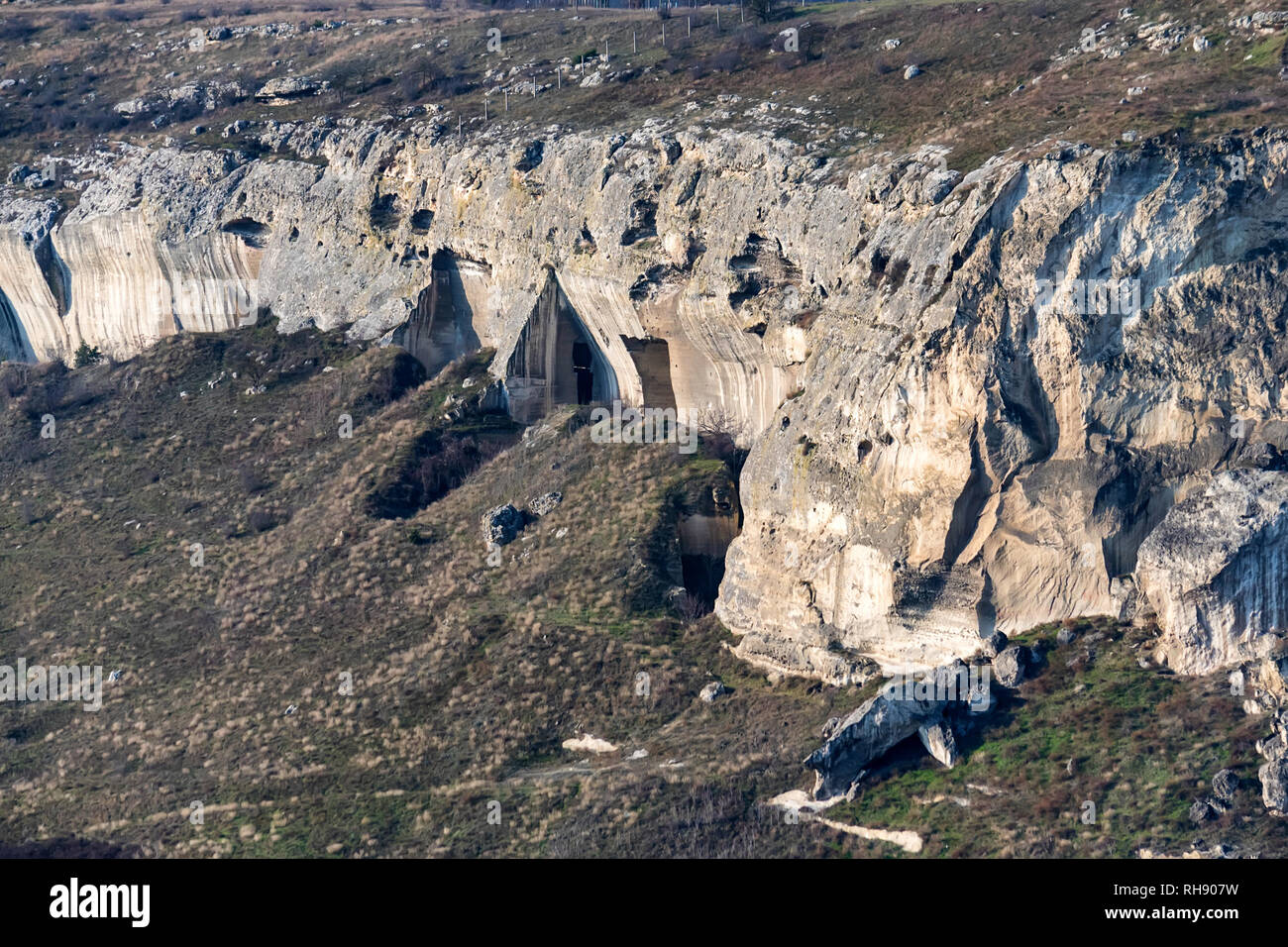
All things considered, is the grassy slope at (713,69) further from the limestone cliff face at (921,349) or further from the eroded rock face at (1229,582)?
the eroded rock face at (1229,582)

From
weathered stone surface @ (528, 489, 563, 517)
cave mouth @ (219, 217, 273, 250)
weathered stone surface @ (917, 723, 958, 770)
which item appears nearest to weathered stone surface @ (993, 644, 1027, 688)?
weathered stone surface @ (917, 723, 958, 770)

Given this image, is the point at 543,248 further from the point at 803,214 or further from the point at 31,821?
the point at 31,821

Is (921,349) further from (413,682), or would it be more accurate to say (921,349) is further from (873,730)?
(413,682)

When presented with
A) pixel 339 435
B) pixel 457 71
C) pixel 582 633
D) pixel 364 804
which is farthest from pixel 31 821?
pixel 457 71

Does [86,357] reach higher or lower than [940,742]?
higher

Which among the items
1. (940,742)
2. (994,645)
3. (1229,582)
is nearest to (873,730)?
(940,742)
